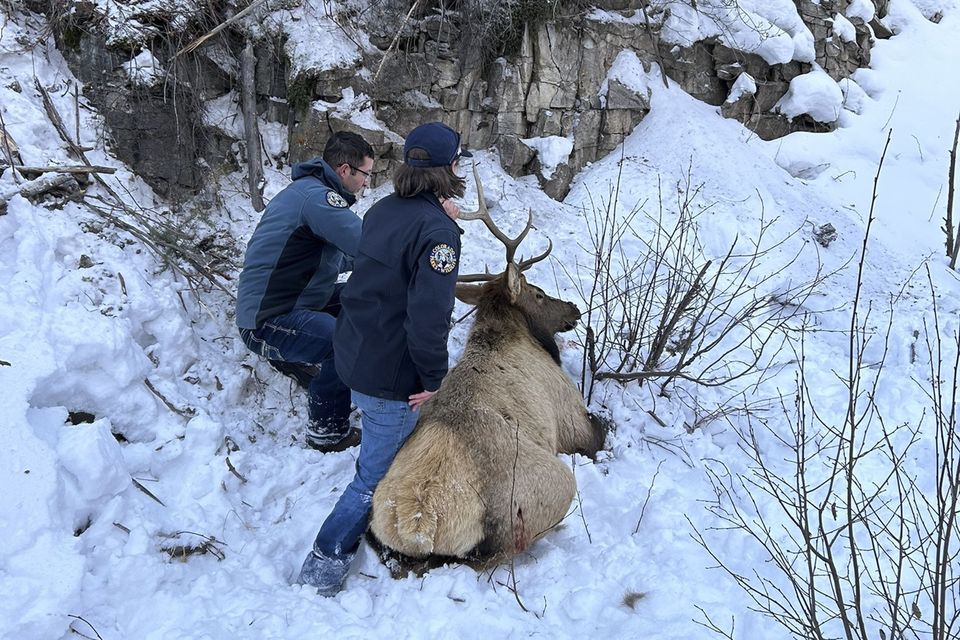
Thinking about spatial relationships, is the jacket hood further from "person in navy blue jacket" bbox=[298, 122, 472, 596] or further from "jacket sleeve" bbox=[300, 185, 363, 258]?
"person in navy blue jacket" bbox=[298, 122, 472, 596]

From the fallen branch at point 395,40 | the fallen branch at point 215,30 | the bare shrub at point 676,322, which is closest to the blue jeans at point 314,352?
the bare shrub at point 676,322

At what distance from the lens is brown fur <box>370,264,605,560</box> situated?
A: 123 inches

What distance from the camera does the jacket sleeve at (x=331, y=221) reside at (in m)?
3.83

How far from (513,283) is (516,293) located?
89 mm

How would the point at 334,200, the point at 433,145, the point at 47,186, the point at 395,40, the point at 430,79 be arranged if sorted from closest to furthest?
the point at 433,145 < the point at 334,200 < the point at 47,186 < the point at 395,40 < the point at 430,79

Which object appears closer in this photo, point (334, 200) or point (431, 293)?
point (431, 293)

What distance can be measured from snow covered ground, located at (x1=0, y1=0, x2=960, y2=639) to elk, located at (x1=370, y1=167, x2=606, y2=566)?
185 mm

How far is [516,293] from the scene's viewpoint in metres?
4.81

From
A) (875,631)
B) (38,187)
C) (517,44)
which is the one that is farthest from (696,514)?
(517,44)

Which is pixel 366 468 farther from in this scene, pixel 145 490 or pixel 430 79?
pixel 430 79

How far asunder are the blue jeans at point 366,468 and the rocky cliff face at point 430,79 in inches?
148

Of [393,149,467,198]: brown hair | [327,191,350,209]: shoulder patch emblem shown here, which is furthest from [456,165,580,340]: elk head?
[393,149,467,198]: brown hair

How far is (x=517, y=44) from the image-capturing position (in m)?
7.19

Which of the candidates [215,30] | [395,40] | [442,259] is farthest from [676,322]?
[215,30]
